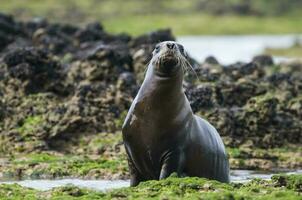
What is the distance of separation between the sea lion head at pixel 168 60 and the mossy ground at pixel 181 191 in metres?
1.65

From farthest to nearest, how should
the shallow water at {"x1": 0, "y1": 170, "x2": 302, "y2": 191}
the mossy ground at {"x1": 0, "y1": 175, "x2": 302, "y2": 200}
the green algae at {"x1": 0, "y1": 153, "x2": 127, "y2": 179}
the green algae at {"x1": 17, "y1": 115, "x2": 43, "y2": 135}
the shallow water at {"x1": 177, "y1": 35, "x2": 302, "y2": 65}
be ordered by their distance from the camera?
the shallow water at {"x1": 177, "y1": 35, "x2": 302, "y2": 65} < the green algae at {"x1": 17, "y1": 115, "x2": 43, "y2": 135} < the green algae at {"x1": 0, "y1": 153, "x2": 127, "y2": 179} < the shallow water at {"x1": 0, "y1": 170, "x2": 302, "y2": 191} < the mossy ground at {"x1": 0, "y1": 175, "x2": 302, "y2": 200}

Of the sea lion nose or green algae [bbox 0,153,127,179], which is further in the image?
green algae [bbox 0,153,127,179]

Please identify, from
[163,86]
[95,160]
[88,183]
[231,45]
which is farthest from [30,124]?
[231,45]

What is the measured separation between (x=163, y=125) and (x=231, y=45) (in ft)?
211

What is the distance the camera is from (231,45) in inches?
3044

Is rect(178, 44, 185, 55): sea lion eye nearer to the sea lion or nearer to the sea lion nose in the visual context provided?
the sea lion

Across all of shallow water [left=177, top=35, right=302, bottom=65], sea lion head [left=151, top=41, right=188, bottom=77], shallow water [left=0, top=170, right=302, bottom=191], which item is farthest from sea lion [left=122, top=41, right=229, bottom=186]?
shallow water [left=177, top=35, right=302, bottom=65]

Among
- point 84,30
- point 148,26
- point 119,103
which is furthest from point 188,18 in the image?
point 119,103

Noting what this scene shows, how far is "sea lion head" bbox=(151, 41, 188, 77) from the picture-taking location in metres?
13.3

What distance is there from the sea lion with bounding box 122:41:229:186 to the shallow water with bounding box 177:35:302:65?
42.1 metres

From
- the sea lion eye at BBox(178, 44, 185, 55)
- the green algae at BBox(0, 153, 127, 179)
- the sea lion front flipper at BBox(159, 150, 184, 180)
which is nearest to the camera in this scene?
the sea lion front flipper at BBox(159, 150, 184, 180)

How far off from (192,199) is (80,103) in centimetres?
1081

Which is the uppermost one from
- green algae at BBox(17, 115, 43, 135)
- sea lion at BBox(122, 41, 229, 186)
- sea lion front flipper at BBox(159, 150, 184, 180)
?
sea lion at BBox(122, 41, 229, 186)

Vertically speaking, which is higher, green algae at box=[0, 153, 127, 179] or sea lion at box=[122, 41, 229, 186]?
sea lion at box=[122, 41, 229, 186]
